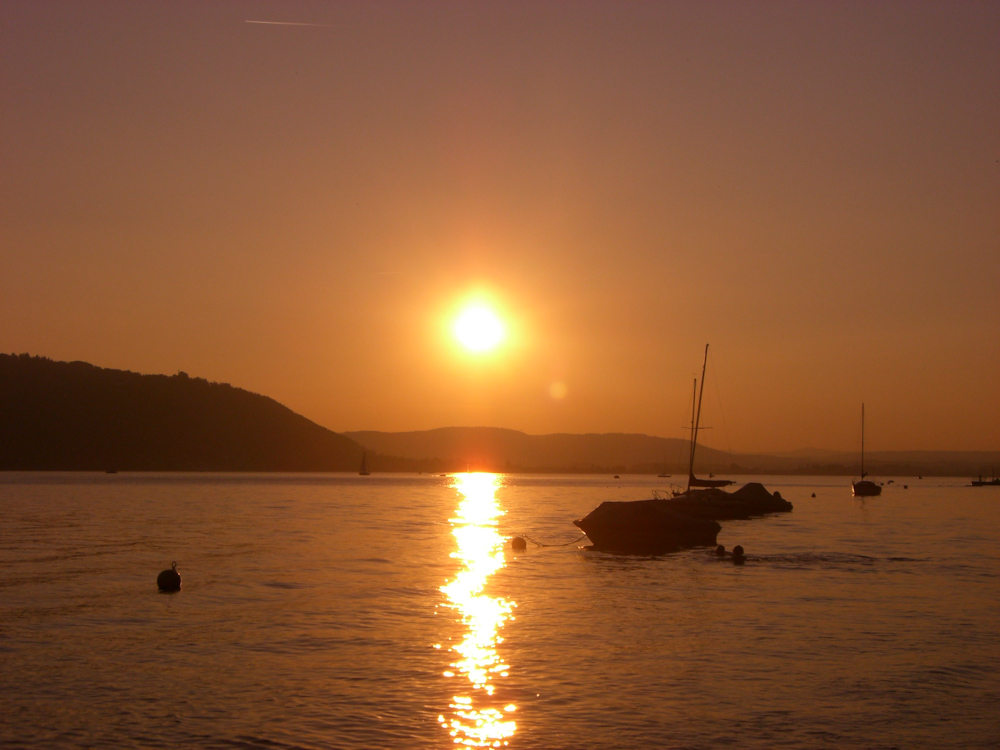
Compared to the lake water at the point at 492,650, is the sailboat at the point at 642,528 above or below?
above

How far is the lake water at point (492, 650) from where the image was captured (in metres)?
15.4

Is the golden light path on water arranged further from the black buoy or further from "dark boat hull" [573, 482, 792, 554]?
the black buoy

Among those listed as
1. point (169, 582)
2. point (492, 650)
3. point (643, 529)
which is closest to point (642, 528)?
point (643, 529)

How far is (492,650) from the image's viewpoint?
21.9 meters

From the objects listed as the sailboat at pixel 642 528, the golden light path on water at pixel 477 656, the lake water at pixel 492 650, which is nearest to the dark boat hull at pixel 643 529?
the sailboat at pixel 642 528

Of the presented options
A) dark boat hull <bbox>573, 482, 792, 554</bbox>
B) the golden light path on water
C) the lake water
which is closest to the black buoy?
the lake water

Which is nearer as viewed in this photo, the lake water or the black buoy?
the lake water

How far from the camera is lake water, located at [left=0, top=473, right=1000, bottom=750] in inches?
607

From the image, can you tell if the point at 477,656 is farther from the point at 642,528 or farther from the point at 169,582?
the point at 642,528

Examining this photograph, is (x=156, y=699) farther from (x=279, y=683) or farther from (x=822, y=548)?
(x=822, y=548)

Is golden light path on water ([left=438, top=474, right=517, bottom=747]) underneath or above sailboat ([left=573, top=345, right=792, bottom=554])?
underneath

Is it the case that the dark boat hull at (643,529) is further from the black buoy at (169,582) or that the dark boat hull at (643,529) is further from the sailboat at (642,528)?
the black buoy at (169,582)

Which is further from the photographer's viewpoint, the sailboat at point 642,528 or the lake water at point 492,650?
the sailboat at point 642,528

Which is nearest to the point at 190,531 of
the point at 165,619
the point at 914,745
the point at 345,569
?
the point at 345,569
